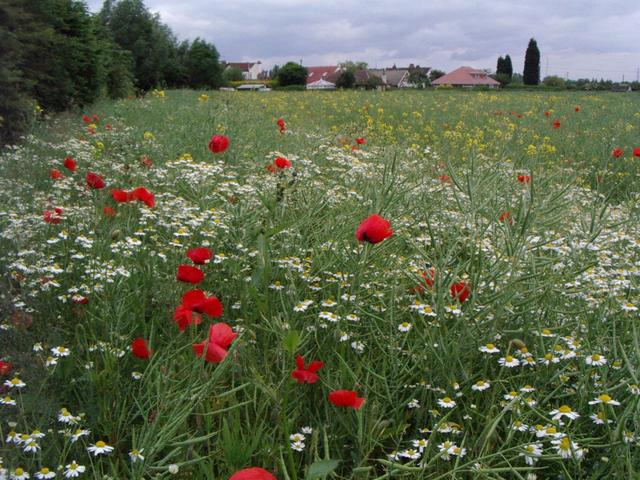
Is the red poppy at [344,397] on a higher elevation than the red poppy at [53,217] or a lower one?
lower

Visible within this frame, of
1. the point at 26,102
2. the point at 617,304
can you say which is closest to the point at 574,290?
the point at 617,304

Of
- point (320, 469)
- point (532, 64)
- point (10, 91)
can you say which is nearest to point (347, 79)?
point (532, 64)

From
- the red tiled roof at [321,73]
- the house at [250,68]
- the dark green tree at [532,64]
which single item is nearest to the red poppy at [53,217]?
the dark green tree at [532,64]

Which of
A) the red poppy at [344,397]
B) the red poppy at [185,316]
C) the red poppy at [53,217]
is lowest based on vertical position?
the red poppy at [344,397]

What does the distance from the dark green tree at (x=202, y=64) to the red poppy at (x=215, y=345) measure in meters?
38.3

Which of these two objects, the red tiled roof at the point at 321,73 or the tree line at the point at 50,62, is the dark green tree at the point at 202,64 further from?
the red tiled roof at the point at 321,73

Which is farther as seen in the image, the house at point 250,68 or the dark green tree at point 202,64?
the house at point 250,68

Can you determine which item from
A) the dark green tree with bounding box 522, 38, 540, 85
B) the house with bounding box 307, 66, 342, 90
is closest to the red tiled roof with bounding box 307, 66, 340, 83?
the house with bounding box 307, 66, 342, 90

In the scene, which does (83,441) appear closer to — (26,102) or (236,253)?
(236,253)

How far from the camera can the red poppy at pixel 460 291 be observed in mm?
1944

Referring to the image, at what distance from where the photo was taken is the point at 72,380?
1917mm

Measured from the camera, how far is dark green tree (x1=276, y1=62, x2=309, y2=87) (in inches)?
2253

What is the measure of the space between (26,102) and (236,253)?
6.30m

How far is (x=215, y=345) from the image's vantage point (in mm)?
1509
